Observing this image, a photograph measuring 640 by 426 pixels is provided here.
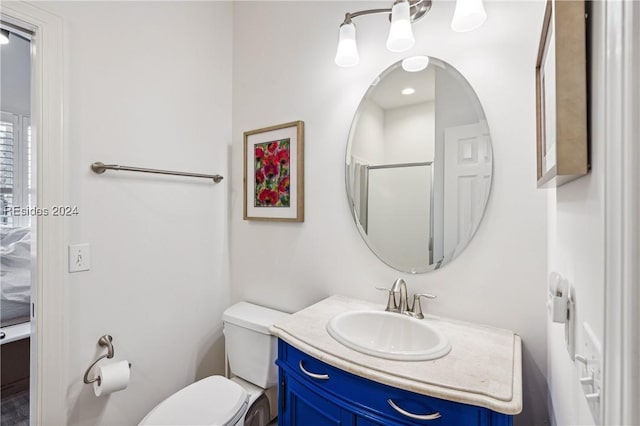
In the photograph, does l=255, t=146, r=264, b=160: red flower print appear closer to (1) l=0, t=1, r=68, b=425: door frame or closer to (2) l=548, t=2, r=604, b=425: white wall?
(1) l=0, t=1, r=68, b=425: door frame

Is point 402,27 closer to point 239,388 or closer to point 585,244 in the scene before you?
point 585,244

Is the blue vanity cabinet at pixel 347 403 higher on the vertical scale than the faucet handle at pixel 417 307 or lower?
lower

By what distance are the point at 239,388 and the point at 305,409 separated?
46 centimetres

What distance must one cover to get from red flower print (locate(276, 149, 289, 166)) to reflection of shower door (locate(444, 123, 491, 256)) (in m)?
0.84

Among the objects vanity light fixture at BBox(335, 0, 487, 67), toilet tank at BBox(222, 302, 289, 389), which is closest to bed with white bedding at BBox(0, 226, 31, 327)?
toilet tank at BBox(222, 302, 289, 389)

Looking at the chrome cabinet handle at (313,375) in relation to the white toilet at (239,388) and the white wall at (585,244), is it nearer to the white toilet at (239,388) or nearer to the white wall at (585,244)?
the white toilet at (239,388)

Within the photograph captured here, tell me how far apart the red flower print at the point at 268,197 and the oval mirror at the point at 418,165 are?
487mm

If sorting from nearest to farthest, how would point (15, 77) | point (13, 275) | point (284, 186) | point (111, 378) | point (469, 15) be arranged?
point (469, 15)
point (111, 378)
point (284, 186)
point (13, 275)
point (15, 77)

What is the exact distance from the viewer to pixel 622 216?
0.34m

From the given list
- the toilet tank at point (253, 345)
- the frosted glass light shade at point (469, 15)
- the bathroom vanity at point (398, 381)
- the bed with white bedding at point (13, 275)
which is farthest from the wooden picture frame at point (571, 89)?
the bed with white bedding at point (13, 275)

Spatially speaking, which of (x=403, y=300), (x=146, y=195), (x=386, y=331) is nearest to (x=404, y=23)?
(x=403, y=300)

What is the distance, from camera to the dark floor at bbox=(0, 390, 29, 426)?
1829 mm

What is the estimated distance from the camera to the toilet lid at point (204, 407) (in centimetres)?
124

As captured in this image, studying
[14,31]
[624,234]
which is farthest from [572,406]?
[14,31]
